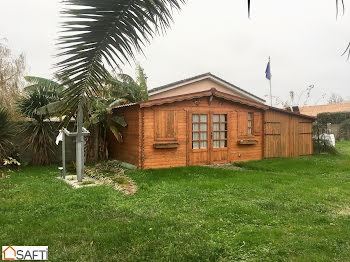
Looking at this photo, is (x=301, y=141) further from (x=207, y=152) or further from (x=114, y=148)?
(x=114, y=148)

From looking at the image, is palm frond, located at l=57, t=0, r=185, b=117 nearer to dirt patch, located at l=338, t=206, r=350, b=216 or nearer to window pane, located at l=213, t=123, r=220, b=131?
dirt patch, located at l=338, t=206, r=350, b=216

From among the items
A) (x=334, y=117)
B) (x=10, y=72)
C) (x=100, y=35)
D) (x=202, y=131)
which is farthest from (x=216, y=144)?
(x=334, y=117)

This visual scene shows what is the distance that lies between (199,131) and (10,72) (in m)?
12.0

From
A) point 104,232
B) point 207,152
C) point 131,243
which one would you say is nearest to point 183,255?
point 131,243

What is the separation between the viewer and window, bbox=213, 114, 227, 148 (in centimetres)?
1152

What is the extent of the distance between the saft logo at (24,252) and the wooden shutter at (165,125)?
23.1ft

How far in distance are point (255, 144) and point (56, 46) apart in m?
11.9

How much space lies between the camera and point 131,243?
355 cm

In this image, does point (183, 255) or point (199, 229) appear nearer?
point (183, 255)

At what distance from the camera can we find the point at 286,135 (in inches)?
529

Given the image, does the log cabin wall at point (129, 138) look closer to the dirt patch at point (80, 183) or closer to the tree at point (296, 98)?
the dirt patch at point (80, 183)

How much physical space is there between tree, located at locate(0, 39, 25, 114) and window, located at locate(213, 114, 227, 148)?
1092cm

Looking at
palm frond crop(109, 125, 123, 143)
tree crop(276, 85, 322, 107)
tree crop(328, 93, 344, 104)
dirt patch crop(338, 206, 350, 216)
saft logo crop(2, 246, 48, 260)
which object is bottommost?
dirt patch crop(338, 206, 350, 216)

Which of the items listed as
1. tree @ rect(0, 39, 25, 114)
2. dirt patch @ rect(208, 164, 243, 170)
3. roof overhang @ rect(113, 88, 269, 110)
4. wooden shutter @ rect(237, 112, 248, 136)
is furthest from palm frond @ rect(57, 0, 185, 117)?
tree @ rect(0, 39, 25, 114)
